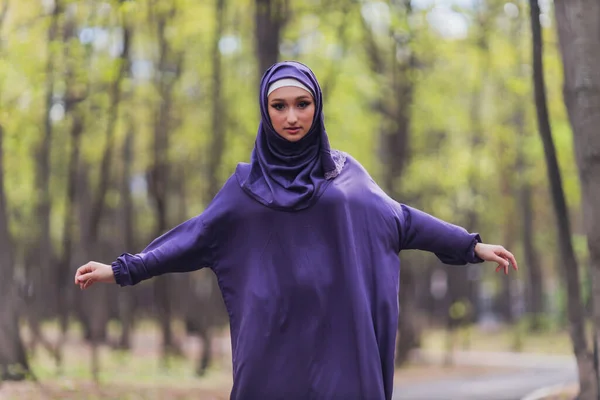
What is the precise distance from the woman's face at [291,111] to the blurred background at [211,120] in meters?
8.07

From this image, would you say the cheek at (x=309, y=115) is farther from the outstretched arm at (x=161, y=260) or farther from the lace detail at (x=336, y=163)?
the outstretched arm at (x=161, y=260)

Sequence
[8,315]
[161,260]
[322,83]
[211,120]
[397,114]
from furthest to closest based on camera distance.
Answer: [397,114]
[211,120]
[322,83]
[8,315]
[161,260]

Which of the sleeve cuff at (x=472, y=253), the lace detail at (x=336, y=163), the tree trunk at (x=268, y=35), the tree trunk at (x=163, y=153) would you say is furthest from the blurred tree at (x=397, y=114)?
the lace detail at (x=336, y=163)

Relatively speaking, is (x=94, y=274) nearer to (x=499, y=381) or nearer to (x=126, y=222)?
(x=499, y=381)

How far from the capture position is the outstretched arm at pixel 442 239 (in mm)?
4844

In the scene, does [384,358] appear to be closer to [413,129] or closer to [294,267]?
[294,267]

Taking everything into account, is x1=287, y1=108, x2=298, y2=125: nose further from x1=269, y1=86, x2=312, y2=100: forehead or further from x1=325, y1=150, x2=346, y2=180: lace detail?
x1=325, y1=150, x2=346, y2=180: lace detail

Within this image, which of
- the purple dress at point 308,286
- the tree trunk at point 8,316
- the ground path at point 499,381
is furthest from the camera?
the ground path at point 499,381

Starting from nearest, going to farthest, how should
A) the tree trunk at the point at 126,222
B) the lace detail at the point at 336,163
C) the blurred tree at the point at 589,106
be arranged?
the lace detail at the point at 336,163
the blurred tree at the point at 589,106
the tree trunk at the point at 126,222

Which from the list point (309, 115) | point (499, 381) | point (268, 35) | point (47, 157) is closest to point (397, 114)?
point (499, 381)

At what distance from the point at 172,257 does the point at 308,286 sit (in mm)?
645

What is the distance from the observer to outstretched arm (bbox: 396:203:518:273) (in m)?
4.84

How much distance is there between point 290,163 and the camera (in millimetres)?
4551

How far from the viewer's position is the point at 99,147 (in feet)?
78.2
